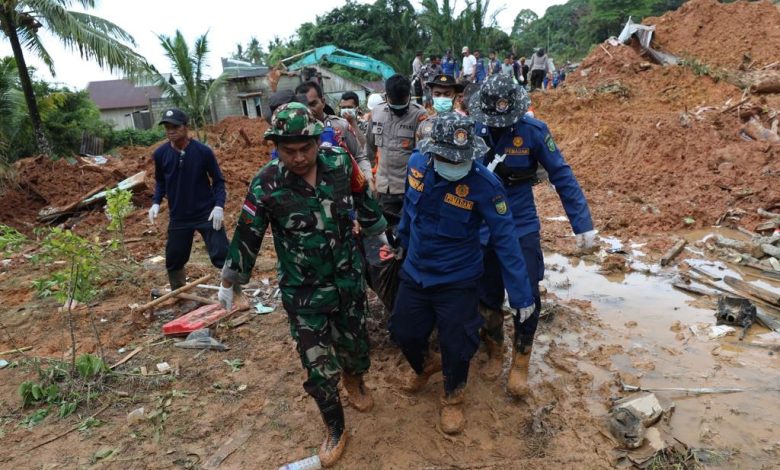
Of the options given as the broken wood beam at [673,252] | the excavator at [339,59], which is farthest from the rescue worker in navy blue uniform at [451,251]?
Answer: the excavator at [339,59]

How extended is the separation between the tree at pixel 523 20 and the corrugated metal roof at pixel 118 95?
41.8 metres

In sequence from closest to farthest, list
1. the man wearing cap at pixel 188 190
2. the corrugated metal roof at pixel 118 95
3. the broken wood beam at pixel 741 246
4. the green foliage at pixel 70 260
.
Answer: the green foliage at pixel 70 260, the man wearing cap at pixel 188 190, the broken wood beam at pixel 741 246, the corrugated metal roof at pixel 118 95

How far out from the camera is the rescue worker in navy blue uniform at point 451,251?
2.68 meters

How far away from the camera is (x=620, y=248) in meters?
6.39

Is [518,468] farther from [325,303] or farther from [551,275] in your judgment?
[551,275]

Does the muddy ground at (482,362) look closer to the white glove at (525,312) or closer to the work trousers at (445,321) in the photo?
the work trousers at (445,321)

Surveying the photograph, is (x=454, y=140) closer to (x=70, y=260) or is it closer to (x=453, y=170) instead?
(x=453, y=170)

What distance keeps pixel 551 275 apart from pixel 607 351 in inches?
73.7

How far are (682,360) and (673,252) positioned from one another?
8.29ft

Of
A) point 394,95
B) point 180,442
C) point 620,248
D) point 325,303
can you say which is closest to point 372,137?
point 394,95

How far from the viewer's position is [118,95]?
127 ft

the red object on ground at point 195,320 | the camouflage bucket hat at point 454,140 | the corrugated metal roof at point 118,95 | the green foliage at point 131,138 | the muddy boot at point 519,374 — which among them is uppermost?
the corrugated metal roof at point 118,95

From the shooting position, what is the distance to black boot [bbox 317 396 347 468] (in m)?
2.75

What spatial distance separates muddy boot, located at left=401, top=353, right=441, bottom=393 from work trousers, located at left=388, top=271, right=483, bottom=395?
0.34m
